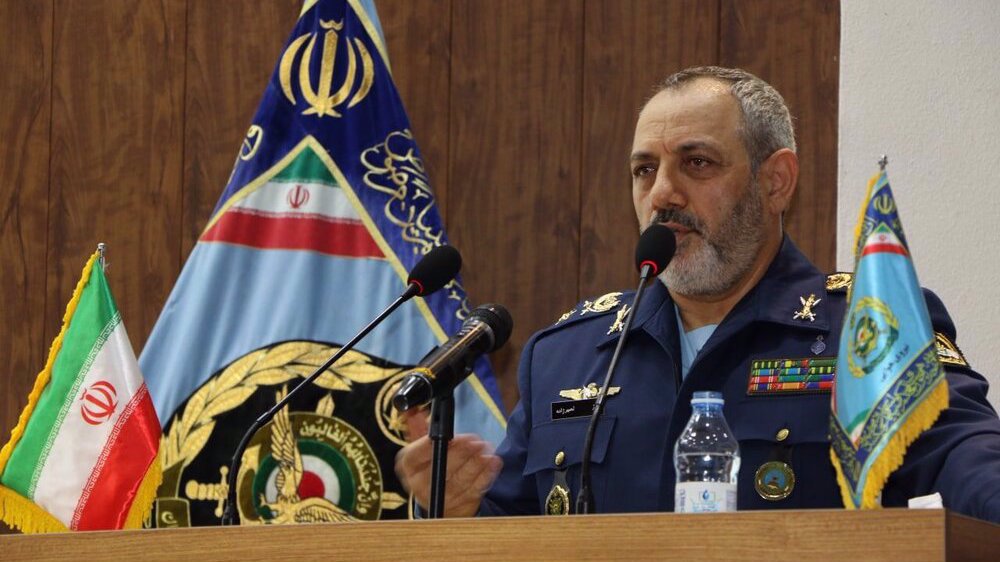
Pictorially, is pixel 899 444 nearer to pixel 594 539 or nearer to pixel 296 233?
pixel 594 539

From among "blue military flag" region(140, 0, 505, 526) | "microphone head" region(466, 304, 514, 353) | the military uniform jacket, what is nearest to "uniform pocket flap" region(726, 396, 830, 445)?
the military uniform jacket

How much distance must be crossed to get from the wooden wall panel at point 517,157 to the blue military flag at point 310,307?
0.23 meters

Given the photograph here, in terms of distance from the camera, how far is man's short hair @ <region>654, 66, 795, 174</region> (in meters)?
2.59

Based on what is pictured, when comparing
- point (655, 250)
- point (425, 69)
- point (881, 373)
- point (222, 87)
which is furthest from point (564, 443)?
point (222, 87)

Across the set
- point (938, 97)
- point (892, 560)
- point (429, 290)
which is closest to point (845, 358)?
point (892, 560)

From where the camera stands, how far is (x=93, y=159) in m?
3.57

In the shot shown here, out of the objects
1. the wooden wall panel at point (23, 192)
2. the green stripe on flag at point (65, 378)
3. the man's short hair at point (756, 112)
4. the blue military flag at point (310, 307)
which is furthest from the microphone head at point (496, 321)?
the wooden wall panel at point (23, 192)

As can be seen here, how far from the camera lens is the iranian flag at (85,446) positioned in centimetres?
279

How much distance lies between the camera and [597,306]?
8.98 feet

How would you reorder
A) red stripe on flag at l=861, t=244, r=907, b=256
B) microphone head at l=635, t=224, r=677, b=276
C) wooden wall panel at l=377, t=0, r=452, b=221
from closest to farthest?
red stripe on flag at l=861, t=244, r=907, b=256, microphone head at l=635, t=224, r=677, b=276, wooden wall panel at l=377, t=0, r=452, b=221

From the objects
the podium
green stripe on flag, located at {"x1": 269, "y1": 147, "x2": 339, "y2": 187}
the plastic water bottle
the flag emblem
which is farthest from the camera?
green stripe on flag, located at {"x1": 269, "y1": 147, "x2": 339, "y2": 187}

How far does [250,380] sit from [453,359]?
4.28 feet

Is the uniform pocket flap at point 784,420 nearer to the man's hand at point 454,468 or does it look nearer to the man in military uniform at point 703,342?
the man in military uniform at point 703,342

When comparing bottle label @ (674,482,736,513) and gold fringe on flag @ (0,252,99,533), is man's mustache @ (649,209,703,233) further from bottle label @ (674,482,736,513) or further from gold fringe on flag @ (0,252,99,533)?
gold fringe on flag @ (0,252,99,533)
